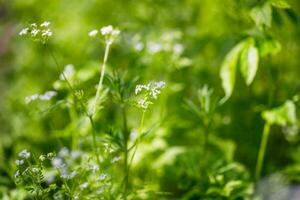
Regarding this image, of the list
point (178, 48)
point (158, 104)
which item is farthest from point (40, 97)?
point (158, 104)

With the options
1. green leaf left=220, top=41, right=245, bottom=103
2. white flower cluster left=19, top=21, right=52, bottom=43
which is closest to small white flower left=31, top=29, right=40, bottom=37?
white flower cluster left=19, top=21, right=52, bottom=43

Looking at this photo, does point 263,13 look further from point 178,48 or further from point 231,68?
point 178,48

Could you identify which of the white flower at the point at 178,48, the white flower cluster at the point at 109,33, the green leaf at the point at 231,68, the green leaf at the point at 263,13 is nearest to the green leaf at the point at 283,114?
the green leaf at the point at 231,68

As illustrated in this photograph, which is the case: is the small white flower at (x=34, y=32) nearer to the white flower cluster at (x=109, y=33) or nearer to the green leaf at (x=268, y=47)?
the white flower cluster at (x=109, y=33)

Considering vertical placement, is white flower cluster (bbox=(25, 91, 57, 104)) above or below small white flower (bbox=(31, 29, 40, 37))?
below

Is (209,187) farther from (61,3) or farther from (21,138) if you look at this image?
(61,3)

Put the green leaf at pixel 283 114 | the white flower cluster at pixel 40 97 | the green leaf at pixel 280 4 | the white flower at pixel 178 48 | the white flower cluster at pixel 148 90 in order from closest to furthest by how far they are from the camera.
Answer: the white flower cluster at pixel 148 90 < the green leaf at pixel 280 4 < the white flower cluster at pixel 40 97 < the green leaf at pixel 283 114 < the white flower at pixel 178 48

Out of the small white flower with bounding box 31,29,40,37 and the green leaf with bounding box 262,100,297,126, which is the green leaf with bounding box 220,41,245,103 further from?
the small white flower with bounding box 31,29,40,37

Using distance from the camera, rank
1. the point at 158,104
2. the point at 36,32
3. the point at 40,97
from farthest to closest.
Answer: the point at 158,104
the point at 40,97
the point at 36,32
